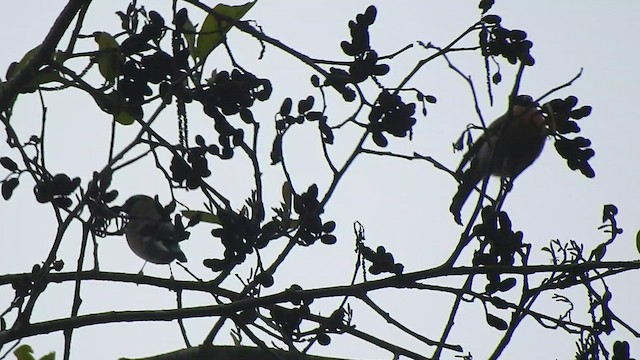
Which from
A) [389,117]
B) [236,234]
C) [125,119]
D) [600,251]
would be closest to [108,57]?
[125,119]

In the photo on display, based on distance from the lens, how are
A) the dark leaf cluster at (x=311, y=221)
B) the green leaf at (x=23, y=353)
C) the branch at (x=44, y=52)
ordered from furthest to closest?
the green leaf at (x=23, y=353)
the dark leaf cluster at (x=311, y=221)
the branch at (x=44, y=52)

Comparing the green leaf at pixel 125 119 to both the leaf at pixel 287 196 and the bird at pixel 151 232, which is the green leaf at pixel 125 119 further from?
the leaf at pixel 287 196

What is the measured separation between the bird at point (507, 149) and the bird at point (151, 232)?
58 centimetres

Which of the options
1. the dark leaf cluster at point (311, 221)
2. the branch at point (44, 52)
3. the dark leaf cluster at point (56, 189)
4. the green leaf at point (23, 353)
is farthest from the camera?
the green leaf at point (23, 353)

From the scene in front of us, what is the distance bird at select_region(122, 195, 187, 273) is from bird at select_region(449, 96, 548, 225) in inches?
23.0

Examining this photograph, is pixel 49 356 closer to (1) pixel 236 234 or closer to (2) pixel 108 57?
(1) pixel 236 234

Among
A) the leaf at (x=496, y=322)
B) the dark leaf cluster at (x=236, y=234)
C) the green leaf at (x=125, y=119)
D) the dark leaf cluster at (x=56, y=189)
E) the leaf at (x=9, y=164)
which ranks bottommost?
the leaf at (x=496, y=322)

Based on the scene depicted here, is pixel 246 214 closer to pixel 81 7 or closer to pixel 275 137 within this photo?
pixel 275 137

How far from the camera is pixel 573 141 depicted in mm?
1596

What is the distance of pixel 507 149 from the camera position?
1919 millimetres

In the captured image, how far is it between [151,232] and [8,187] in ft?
0.96

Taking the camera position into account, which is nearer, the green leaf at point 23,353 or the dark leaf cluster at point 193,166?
the dark leaf cluster at point 193,166

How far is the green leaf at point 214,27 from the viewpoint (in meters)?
1.56

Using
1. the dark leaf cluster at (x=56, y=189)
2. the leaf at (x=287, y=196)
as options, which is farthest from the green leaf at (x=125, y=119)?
the leaf at (x=287, y=196)
